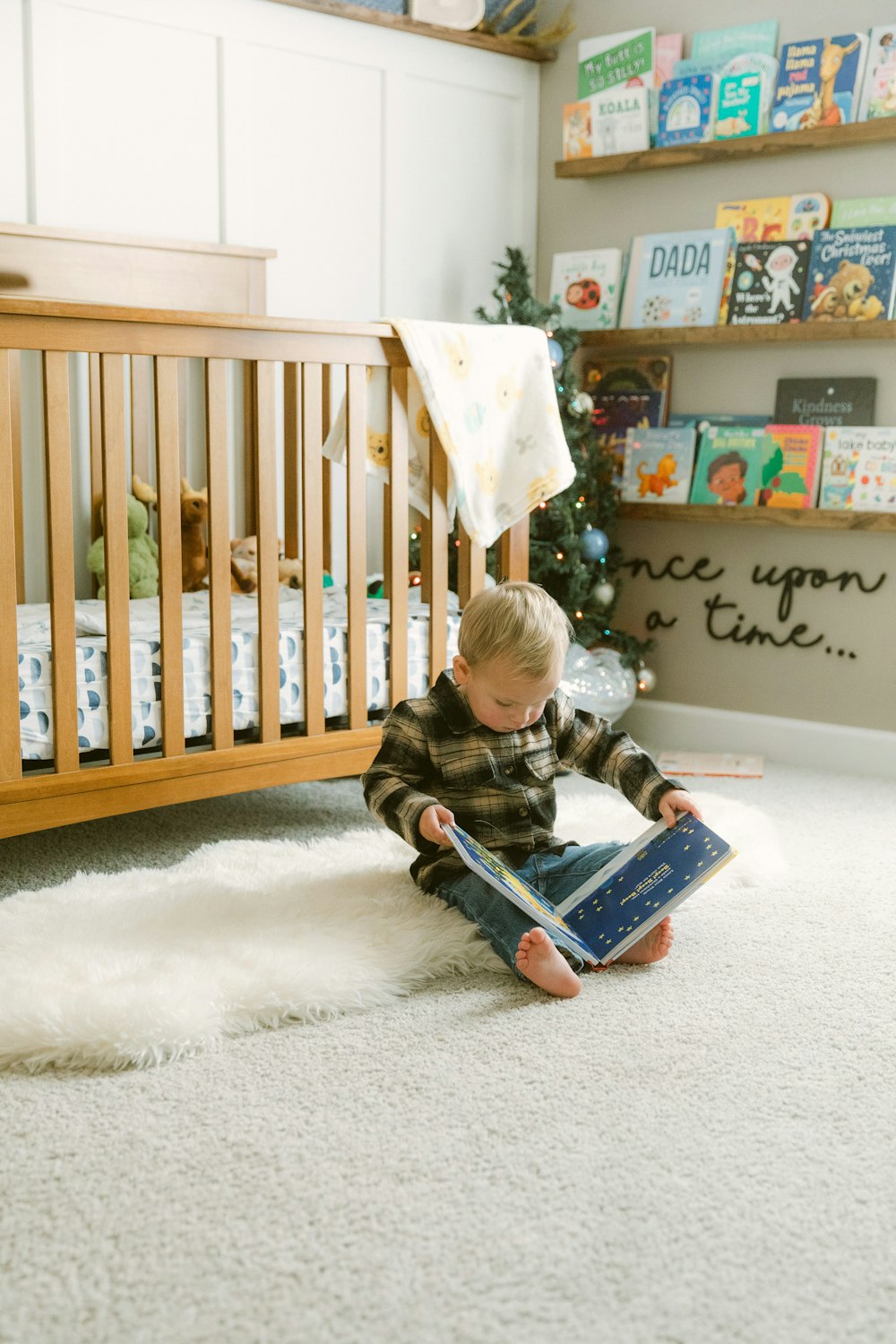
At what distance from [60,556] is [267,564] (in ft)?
1.13

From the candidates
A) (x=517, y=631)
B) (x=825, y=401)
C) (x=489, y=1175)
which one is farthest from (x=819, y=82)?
(x=489, y=1175)

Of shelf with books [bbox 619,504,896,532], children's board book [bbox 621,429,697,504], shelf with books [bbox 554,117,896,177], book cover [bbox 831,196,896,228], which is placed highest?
shelf with books [bbox 554,117,896,177]

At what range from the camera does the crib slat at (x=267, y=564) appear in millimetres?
2062

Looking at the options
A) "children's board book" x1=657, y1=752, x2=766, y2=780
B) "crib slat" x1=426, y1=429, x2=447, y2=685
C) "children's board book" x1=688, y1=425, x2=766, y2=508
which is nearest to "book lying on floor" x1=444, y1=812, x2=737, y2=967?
"crib slat" x1=426, y1=429, x2=447, y2=685

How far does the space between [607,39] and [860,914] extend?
2.16m

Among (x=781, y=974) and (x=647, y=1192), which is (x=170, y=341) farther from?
(x=647, y=1192)

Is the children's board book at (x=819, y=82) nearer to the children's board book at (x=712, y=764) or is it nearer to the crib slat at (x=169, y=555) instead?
the children's board book at (x=712, y=764)

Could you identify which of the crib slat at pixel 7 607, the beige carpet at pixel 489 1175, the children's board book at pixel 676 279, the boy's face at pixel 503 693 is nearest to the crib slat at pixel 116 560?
the crib slat at pixel 7 607

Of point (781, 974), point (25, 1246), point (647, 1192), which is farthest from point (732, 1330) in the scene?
point (781, 974)

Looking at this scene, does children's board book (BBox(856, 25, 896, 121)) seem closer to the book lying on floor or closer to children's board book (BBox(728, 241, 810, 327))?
children's board book (BBox(728, 241, 810, 327))

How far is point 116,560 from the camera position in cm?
192

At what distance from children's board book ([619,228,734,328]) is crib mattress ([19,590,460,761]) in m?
1.00

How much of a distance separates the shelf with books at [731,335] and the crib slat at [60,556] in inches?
61.2

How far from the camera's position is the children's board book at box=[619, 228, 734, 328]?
293 cm
